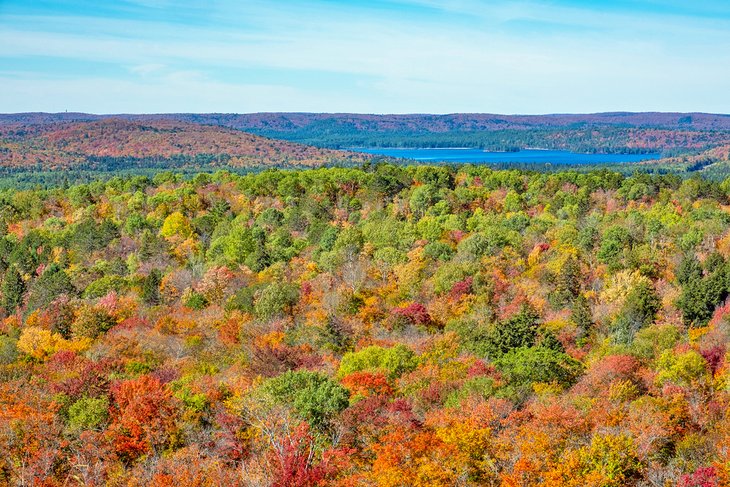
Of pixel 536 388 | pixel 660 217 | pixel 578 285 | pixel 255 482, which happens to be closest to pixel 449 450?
pixel 255 482

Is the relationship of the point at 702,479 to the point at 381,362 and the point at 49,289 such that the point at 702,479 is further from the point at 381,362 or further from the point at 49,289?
the point at 49,289

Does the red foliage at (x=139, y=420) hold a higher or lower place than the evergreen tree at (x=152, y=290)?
higher

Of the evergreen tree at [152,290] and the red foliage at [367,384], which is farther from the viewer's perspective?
the evergreen tree at [152,290]

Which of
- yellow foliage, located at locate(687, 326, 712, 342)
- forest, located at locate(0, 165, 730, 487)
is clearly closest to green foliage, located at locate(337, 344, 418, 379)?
forest, located at locate(0, 165, 730, 487)

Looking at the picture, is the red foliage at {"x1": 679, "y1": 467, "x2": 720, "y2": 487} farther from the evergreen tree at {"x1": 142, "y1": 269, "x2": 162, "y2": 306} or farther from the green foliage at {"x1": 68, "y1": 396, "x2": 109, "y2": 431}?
the evergreen tree at {"x1": 142, "y1": 269, "x2": 162, "y2": 306}

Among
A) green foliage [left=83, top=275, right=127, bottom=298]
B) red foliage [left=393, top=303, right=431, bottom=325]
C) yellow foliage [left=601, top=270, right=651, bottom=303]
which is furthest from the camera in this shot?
green foliage [left=83, top=275, right=127, bottom=298]

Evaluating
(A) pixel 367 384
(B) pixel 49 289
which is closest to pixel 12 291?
(B) pixel 49 289

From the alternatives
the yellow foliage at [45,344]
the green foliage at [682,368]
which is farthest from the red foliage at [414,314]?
the yellow foliage at [45,344]

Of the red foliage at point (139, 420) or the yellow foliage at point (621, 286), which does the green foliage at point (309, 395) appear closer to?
the red foliage at point (139, 420)

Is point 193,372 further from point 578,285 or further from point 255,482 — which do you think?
point 578,285

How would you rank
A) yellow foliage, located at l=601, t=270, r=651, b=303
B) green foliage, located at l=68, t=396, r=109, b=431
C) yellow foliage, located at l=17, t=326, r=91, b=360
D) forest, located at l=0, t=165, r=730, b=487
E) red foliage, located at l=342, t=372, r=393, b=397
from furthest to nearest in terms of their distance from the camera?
yellow foliage, located at l=601, t=270, r=651, b=303 < yellow foliage, located at l=17, t=326, r=91, b=360 < red foliage, located at l=342, t=372, r=393, b=397 < green foliage, located at l=68, t=396, r=109, b=431 < forest, located at l=0, t=165, r=730, b=487
